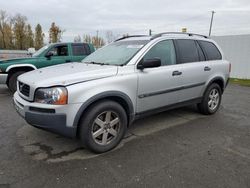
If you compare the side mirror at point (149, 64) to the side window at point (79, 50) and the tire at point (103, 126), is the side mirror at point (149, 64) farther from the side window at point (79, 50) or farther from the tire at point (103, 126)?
the side window at point (79, 50)

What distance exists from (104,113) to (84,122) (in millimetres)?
364

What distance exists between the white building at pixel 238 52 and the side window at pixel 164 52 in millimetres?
9545

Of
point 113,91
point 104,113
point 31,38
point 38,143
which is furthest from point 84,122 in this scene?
point 31,38

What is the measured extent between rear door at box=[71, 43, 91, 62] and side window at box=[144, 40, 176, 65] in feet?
15.0

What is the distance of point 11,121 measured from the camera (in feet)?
15.3

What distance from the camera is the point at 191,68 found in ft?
14.6

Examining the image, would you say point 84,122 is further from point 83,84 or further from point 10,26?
point 10,26

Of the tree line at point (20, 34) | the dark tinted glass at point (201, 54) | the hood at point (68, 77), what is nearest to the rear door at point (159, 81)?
the hood at point (68, 77)

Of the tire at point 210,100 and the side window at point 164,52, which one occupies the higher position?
the side window at point 164,52

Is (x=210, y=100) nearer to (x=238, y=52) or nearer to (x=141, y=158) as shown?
(x=141, y=158)

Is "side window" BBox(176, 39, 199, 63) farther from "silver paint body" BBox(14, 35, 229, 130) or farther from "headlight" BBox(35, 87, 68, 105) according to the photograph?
"headlight" BBox(35, 87, 68, 105)

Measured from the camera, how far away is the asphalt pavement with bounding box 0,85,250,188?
2660mm

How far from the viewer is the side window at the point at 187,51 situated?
438 cm

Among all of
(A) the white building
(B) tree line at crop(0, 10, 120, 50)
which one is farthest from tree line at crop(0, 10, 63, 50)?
(A) the white building
